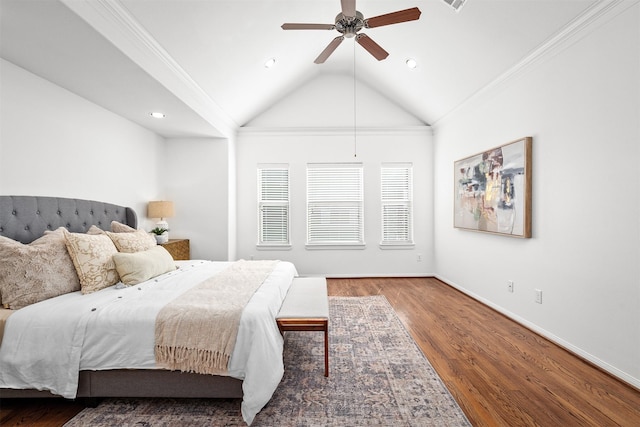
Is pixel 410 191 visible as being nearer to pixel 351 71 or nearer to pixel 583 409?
pixel 351 71

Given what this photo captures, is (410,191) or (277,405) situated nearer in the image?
(277,405)

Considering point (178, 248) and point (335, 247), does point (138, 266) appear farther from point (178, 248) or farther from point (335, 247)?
point (335, 247)

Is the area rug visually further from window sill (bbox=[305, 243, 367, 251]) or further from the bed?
window sill (bbox=[305, 243, 367, 251])

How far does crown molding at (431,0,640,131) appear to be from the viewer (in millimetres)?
2238

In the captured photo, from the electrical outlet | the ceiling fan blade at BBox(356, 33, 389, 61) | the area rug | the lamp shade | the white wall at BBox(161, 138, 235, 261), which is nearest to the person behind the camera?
the area rug

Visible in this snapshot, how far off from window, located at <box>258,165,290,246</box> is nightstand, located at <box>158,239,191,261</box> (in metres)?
1.22

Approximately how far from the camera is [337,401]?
1938 mm

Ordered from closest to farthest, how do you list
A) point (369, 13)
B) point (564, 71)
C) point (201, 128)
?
point (564, 71)
point (369, 13)
point (201, 128)

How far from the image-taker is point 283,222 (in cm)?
543

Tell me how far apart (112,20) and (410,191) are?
182 inches

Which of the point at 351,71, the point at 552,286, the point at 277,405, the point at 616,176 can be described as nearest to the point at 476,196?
the point at 552,286

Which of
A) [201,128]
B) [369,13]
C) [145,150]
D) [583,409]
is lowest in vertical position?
[583,409]

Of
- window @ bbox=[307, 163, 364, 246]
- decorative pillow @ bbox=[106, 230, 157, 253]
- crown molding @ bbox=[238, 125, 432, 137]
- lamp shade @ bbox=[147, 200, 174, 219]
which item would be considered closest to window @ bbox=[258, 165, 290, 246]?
window @ bbox=[307, 163, 364, 246]

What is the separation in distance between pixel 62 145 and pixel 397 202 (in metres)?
4.64
